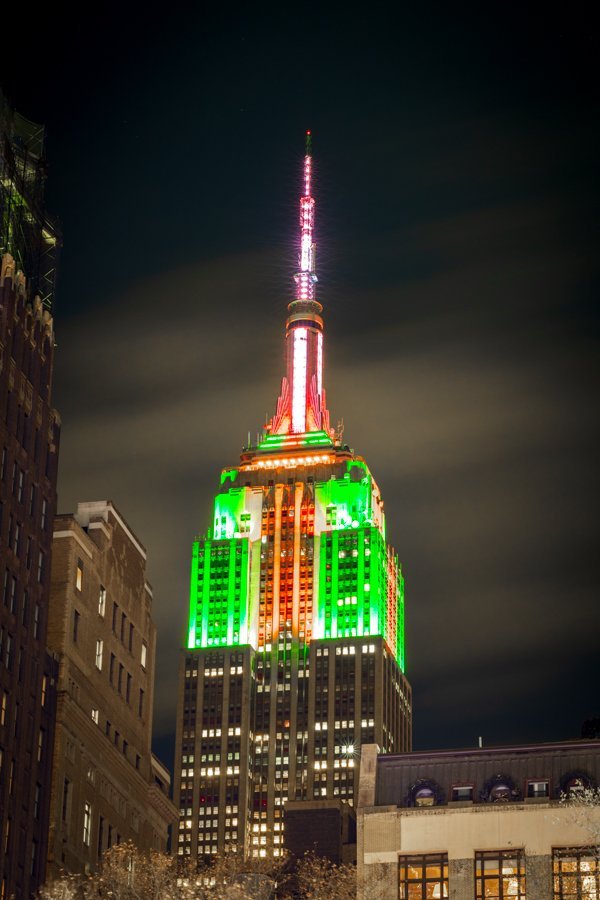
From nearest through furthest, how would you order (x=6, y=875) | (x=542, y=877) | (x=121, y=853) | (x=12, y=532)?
(x=542, y=877) < (x=121, y=853) < (x=6, y=875) < (x=12, y=532)

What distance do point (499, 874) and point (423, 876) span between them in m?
5.20

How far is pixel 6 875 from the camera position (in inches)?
6860

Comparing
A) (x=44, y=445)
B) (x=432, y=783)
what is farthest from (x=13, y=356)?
(x=432, y=783)

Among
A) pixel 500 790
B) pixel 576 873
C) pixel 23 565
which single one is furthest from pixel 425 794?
pixel 23 565

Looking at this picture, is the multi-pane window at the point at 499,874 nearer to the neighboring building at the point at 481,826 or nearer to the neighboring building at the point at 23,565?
the neighboring building at the point at 481,826

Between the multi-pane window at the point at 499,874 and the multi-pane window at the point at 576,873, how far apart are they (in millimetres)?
2358

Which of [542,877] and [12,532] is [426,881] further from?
[12,532]

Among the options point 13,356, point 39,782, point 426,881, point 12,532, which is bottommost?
point 426,881

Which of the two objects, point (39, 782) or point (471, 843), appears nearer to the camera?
point (471, 843)

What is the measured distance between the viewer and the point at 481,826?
13400 cm

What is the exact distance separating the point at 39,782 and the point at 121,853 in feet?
102

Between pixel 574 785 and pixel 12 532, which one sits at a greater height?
pixel 12 532

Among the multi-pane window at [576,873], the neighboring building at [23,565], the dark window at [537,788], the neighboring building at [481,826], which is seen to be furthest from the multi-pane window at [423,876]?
the neighboring building at [23,565]

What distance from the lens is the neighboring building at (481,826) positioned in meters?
131
